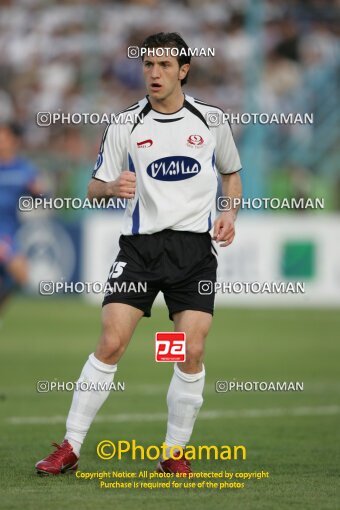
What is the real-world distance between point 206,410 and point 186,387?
3218 millimetres

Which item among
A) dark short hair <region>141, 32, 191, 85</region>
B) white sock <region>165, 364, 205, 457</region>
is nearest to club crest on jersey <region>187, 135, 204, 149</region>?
dark short hair <region>141, 32, 191, 85</region>

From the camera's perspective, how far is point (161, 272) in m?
6.26

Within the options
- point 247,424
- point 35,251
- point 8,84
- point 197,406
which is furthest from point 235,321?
point 197,406

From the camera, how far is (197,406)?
6.41 m

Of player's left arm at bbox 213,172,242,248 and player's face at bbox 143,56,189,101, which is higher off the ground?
player's face at bbox 143,56,189,101

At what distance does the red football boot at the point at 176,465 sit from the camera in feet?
20.5

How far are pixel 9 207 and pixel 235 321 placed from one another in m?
5.81

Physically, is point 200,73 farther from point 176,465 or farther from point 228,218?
point 176,465

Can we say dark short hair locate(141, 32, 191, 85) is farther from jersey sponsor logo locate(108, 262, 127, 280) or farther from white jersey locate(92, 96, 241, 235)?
jersey sponsor logo locate(108, 262, 127, 280)

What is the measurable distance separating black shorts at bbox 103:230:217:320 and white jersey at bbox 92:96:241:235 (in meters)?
0.06

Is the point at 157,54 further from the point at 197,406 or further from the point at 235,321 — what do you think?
the point at 235,321

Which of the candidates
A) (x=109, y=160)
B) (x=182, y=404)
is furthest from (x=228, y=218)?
(x=182, y=404)

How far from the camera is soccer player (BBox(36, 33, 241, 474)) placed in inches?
243

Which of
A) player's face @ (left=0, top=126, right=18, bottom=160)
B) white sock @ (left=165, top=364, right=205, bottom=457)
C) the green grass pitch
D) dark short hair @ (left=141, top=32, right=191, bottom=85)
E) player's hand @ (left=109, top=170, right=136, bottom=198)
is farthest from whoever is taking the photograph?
player's face @ (left=0, top=126, right=18, bottom=160)
